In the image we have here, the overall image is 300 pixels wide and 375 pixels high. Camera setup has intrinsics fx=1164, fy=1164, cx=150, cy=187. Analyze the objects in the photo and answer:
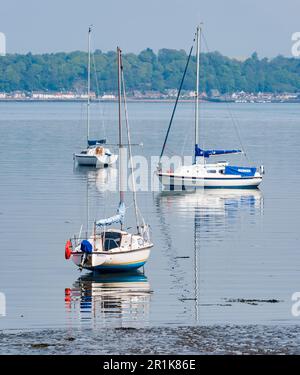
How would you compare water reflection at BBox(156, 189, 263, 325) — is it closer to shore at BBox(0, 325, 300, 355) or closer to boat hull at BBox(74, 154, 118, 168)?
shore at BBox(0, 325, 300, 355)

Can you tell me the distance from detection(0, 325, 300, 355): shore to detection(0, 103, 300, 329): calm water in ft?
6.37

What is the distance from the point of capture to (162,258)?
50000 millimetres

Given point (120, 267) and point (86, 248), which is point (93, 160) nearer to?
point (120, 267)

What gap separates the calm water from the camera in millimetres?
38094

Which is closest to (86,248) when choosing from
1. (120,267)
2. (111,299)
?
(120,267)

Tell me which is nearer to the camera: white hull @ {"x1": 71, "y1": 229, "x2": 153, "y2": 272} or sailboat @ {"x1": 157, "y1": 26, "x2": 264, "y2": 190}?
white hull @ {"x1": 71, "y1": 229, "x2": 153, "y2": 272}

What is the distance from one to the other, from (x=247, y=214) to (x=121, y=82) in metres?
20.4

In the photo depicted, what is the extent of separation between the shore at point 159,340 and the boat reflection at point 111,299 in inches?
86.2

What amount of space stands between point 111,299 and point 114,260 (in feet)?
13.2

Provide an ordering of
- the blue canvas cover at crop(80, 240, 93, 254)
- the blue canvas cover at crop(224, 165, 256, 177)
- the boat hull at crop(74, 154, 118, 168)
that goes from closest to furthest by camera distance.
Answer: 1. the blue canvas cover at crop(80, 240, 93, 254)
2. the blue canvas cover at crop(224, 165, 256, 177)
3. the boat hull at crop(74, 154, 118, 168)

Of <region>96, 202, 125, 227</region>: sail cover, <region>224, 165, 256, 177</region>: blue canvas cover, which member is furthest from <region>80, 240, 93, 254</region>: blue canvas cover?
<region>224, 165, 256, 177</region>: blue canvas cover

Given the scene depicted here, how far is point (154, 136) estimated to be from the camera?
547 ft

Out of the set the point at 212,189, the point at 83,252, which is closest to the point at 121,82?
the point at 83,252

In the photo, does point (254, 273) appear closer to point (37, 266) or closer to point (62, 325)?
point (37, 266)
